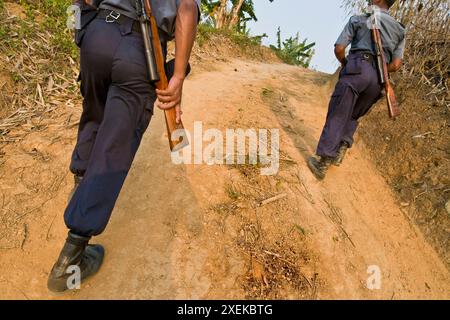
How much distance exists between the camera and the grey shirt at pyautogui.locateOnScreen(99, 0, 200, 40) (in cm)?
167

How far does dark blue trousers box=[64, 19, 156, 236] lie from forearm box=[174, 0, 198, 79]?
18 centimetres

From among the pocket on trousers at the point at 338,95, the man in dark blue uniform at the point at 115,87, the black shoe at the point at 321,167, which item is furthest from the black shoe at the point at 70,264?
the pocket on trousers at the point at 338,95

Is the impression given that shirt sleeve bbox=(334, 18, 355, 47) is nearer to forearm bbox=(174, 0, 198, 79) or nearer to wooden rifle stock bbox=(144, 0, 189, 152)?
forearm bbox=(174, 0, 198, 79)

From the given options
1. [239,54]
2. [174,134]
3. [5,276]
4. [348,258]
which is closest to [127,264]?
[5,276]

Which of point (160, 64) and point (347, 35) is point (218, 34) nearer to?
point (347, 35)

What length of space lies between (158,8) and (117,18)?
0.68 ft

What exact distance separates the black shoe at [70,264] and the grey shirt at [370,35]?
2.83 metres

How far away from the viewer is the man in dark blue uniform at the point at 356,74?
10.2ft

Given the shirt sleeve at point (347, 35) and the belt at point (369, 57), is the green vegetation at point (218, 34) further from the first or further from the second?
the belt at point (369, 57)

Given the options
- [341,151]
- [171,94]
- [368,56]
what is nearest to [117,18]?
[171,94]

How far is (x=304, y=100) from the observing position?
19.3 ft

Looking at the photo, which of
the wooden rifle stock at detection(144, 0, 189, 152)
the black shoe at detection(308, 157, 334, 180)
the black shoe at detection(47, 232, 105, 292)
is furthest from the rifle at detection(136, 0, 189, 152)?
the black shoe at detection(308, 157, 334, 180)
